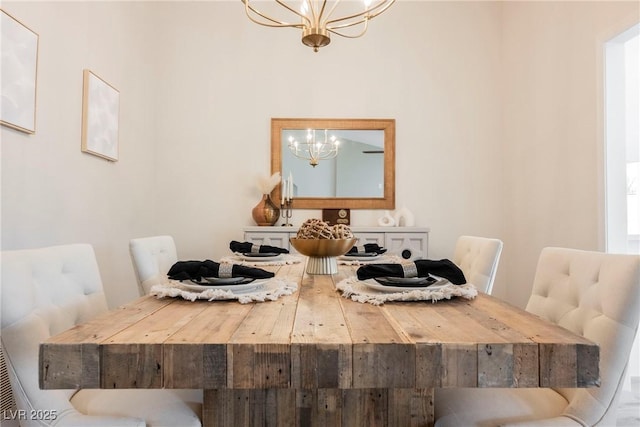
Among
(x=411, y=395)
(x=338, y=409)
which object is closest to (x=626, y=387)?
(x=411, y=395)

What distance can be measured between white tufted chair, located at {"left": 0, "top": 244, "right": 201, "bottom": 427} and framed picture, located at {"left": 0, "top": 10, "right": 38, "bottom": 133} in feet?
3.37

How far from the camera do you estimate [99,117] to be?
2.58 meters

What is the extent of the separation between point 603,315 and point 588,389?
199 millimetres

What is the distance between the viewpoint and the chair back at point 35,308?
95 cm

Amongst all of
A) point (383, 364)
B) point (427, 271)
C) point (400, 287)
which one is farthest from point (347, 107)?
point (383, 364)

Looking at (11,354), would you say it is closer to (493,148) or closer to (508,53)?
(493,148)

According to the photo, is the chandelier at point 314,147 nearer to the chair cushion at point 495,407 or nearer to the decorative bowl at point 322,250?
the decorative bowl at point 322,250

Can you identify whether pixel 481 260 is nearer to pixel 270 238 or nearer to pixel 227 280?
pixel 227 280

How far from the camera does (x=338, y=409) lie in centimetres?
105

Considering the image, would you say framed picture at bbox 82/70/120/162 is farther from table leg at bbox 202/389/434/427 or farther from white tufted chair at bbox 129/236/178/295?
table leg at bbox 202/389/434/427

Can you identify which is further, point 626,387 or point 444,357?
point 626,387

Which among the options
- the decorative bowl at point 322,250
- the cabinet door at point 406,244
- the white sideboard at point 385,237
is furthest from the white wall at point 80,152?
the cabinet door at point 406,244

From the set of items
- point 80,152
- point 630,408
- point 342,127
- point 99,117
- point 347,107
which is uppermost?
point 347,107

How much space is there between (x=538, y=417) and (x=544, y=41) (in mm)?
2941
